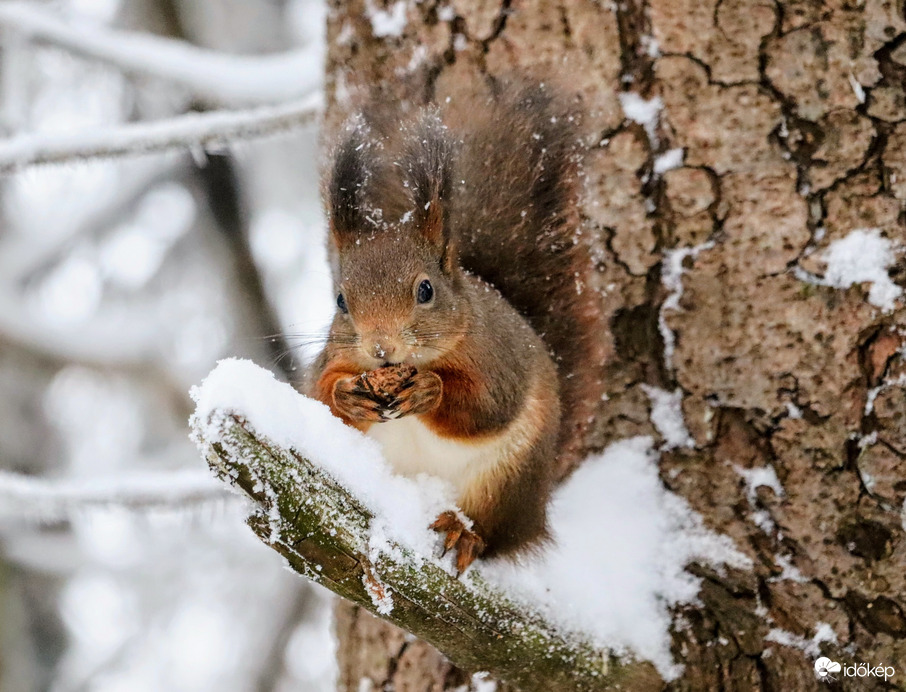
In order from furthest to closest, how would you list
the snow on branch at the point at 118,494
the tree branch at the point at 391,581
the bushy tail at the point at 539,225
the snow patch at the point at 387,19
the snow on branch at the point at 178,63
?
the snow on branch at the point at 178,63
the snow on branch at the point at 118,494
the snow patch at the point at 387,19
the bushy tail at the point at 539,225
the tree branch at the point at 391,581

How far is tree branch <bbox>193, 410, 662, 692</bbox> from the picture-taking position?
642 mm

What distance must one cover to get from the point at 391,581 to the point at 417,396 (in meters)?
0.24

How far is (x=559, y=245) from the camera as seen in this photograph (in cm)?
104

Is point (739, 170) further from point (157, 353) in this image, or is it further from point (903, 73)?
point (157, 353)

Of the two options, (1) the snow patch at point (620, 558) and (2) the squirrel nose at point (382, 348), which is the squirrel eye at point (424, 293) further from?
(1) the snow patch at point (620, 558)

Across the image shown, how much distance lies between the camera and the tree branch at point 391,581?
0.64 meters

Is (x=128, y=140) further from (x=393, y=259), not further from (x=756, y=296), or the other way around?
(x=756, y=296)

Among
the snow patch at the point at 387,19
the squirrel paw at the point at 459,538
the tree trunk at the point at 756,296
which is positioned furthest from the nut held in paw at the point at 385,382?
the snow patch at the point at 387,19

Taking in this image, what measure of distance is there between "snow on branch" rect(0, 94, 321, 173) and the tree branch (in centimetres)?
74

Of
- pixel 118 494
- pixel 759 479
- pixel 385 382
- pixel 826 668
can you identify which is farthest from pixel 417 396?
pixel 118 494

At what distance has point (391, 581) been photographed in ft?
2.34

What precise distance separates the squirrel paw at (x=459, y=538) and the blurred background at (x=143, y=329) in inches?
16.8

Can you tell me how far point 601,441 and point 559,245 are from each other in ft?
0.78

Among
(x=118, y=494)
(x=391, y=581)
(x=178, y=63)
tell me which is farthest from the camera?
(x=178, y=63)
